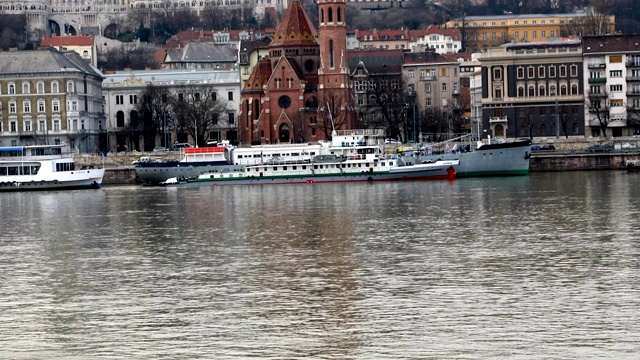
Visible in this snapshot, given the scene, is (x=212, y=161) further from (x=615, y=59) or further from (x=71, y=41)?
(x=71, y=41)

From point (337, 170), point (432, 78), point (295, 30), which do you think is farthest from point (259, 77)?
point (337, 170)

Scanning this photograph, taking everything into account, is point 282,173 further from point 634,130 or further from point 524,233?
point 524,233

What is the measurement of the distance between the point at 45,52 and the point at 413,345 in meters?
100

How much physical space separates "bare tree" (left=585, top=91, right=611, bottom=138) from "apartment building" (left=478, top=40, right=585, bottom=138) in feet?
3.89

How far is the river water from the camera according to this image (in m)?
31.2

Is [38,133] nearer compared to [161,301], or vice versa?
[161,301]

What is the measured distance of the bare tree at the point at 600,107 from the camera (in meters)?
116

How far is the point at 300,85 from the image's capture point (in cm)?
12694

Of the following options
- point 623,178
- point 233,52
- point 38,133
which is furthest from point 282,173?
point 233,52

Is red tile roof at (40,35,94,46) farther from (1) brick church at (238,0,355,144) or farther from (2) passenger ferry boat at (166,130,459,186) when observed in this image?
(2) passenger ferry boat at (166,130,459,186)

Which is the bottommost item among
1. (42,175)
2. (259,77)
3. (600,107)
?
(42,175)

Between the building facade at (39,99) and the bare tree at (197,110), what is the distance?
824cm

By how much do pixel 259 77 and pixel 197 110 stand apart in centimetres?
585

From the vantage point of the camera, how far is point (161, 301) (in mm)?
36469
